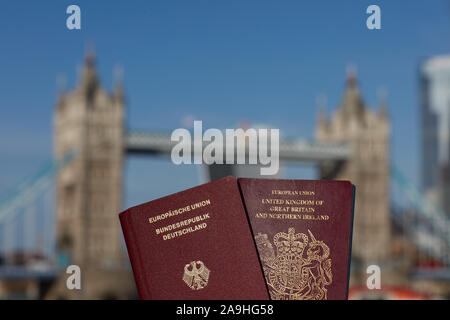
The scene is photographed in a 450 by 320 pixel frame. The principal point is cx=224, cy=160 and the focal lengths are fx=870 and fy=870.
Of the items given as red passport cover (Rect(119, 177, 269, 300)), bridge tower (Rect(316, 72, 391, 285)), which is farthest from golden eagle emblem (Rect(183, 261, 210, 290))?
bridge tower (Rect(316, 72, 391, 285))

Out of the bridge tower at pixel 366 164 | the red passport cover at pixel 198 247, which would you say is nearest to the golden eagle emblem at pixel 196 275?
the red passport cover at pixel 198 247

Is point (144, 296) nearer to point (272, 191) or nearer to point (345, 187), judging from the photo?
point (272, 191)

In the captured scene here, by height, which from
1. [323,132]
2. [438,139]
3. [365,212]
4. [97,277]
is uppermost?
[438,139]

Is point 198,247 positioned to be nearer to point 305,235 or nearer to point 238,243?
point 238,243

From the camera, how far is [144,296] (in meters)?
1.26

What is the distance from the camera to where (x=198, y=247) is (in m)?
1.28

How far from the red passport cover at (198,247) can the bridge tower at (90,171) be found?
85.7ft

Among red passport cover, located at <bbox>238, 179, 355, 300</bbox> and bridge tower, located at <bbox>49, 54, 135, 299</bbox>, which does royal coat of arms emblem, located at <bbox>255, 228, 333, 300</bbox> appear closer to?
red passport cover, located at <bbox>238, 179, 355, 300</bbox>

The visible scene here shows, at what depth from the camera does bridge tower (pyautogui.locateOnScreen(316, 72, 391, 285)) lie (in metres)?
24.2

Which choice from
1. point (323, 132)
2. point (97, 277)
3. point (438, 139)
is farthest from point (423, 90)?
point (97, 277)

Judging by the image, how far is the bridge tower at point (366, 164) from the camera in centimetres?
2422

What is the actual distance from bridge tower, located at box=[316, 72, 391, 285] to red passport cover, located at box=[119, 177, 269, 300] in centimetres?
2058

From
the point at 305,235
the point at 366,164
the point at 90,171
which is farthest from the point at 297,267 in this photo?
the point at 90,171
